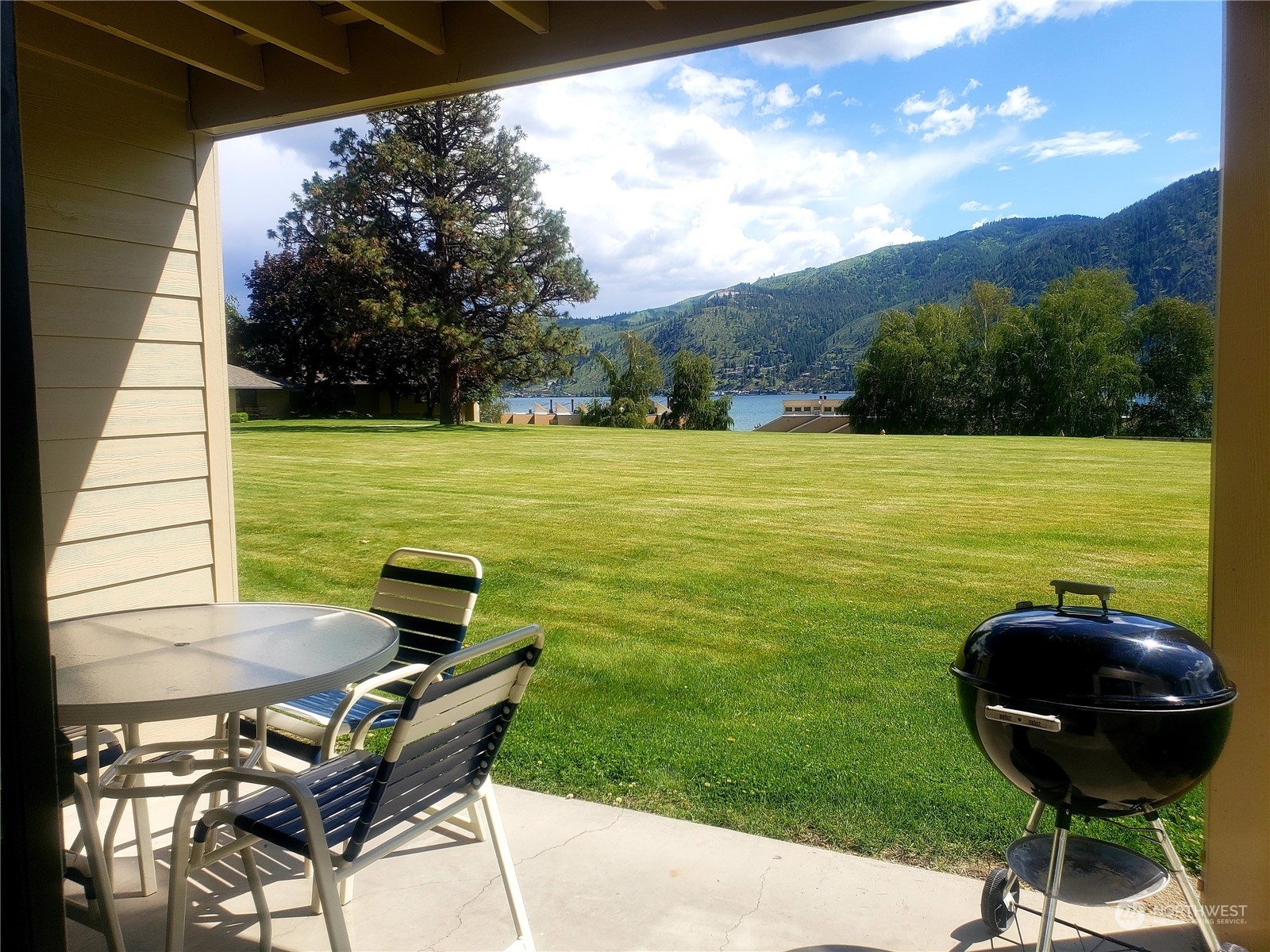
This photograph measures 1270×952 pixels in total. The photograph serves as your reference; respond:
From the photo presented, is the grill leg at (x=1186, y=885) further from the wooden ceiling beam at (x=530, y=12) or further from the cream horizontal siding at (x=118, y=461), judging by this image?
the cream horizontal siding at (x=118, y=461)

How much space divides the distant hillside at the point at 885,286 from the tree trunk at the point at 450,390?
325 cm

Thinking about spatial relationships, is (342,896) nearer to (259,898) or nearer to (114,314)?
(259,898)

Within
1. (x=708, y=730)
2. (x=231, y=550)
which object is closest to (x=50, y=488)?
(x=231, y=550)

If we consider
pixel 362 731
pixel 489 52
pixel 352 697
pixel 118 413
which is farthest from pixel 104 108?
pixel 362 731

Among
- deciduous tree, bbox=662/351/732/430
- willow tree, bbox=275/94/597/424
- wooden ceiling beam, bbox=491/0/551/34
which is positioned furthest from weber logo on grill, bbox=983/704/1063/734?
deciduous tree, bbox=662/351/732/430

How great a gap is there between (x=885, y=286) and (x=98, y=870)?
39075 millimetres

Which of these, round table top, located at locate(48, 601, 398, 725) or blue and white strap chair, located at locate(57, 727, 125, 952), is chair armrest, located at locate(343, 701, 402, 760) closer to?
round table top, located at locate(48, 601, 398, 725)

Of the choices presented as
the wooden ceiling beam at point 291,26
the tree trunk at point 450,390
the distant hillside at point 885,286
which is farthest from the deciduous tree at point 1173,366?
the tree trunk at point 450,390

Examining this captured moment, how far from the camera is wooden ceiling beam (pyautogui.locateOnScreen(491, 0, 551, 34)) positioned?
Answer: 2.23 metres

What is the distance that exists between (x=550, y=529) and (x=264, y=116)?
20.0ft

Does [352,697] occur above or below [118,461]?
below

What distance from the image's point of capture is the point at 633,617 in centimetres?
571

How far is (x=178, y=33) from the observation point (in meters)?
2.63

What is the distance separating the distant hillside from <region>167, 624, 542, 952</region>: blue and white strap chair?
2293mm
